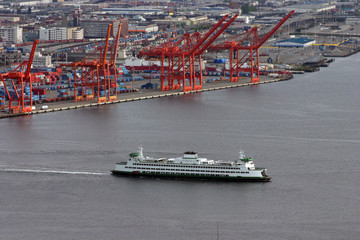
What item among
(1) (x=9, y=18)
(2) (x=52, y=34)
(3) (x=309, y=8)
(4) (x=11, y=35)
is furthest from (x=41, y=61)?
(3) (x=309, y=8)

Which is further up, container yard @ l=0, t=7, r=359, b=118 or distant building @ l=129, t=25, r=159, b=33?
container yard @ l=0, t=7, r=359, b=118

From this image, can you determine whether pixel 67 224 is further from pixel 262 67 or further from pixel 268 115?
pixel 262 67

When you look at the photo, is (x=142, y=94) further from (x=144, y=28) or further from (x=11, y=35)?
(x=144, y=28)

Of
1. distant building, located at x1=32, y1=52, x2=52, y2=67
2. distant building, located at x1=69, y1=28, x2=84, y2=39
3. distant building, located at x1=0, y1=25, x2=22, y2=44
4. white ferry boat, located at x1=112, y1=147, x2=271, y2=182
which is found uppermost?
white ferry boat, located at x1=112, y1=147, x2=271, y2=182

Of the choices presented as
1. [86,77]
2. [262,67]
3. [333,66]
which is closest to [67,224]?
[86,77]

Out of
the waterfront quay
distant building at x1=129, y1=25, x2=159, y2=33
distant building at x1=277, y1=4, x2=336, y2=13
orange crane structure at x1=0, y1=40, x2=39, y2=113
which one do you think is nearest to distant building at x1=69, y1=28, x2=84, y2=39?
distant building at x1=129, y1=25, x2=159, y2=33

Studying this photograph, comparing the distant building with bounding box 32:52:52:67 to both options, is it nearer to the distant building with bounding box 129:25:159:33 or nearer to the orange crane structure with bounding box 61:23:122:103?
the orange crane structure with bounding box 61:23:122:103

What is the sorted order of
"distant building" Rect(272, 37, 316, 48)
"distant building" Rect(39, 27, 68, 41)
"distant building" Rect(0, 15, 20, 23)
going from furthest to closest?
"distant building" Rect(0, 15, 20, 23), "distant building" Rect(39, 27, 68, 41), "distant building" Rect(272, 37, 316, 48)
